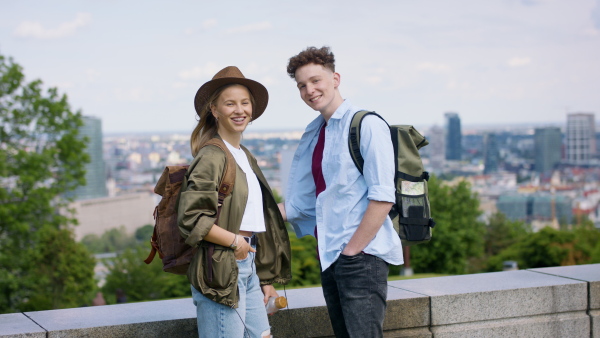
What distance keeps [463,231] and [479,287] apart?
54.5 meters

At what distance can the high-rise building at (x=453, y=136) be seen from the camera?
147 meters

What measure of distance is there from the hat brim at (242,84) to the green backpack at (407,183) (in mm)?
452

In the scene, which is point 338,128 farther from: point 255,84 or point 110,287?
Result: point 110,287

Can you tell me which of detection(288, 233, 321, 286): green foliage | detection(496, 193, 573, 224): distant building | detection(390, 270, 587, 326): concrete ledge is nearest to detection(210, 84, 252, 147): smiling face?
detection(390, 270, 587, 326): concrete ledge

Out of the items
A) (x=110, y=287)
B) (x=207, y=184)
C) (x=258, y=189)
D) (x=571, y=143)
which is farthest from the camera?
(x=571, y=143)

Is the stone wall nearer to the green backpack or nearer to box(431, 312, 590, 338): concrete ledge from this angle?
box(431, 312, 590, 338): concrete ledge

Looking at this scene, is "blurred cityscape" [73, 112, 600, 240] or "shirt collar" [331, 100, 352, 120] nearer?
"shirt collar" [331, 100, 352, 120]

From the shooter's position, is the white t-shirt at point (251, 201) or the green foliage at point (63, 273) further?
the green foliage at point (63, 273)

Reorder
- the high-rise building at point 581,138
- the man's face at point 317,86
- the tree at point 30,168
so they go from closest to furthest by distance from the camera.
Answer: the man's face at point 317,86, the tree at point 30,168, the high-rise building at point 581,138

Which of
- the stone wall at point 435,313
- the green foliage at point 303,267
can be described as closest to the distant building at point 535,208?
the green foliage at point 303,267

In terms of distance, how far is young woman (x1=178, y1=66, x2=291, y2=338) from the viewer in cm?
280

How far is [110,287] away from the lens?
177 feet

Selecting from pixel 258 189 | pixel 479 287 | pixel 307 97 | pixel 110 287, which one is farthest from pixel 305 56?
pixel 110 287

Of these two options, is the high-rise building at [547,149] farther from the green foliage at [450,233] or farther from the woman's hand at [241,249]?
the woman's hand at [241,249]
